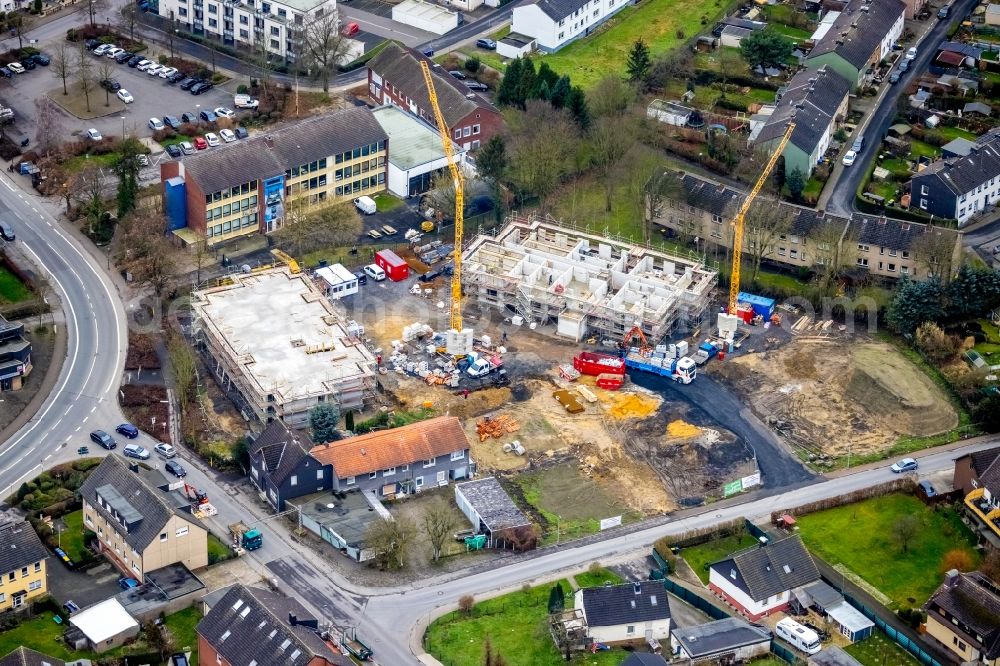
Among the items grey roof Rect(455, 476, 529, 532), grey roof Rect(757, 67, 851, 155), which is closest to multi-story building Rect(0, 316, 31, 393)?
grey roof Rect(455, 476, 529, 532)

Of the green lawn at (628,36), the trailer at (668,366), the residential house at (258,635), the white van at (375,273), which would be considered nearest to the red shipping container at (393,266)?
the white van at (375,273)

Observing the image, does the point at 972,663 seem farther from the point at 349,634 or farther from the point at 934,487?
the point at 349,634

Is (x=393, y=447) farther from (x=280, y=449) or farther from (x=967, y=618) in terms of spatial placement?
(x=967, y=618)

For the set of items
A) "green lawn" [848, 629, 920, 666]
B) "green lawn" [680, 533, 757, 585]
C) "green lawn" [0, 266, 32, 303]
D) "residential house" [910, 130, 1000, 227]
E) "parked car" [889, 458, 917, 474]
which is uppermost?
"residential house" [910, 130, 1000, 227]

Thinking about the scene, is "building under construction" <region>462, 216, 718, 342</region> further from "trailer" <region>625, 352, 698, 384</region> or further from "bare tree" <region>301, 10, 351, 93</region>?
"bare tree" <region>301, 10, 351, 93</region>

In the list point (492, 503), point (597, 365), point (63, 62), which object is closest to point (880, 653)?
A: point (492, 503)

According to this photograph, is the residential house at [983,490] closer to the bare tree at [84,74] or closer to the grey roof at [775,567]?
the grey roof at [775,567]
